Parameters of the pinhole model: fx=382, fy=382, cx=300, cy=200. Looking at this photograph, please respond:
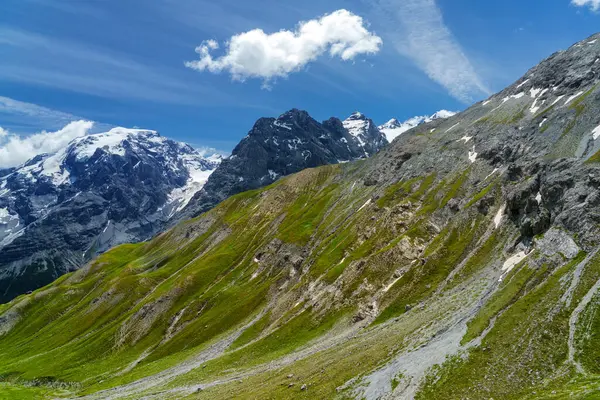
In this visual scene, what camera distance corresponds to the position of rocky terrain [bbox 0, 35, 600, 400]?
43.8 meters

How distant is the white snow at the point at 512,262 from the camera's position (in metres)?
69.2

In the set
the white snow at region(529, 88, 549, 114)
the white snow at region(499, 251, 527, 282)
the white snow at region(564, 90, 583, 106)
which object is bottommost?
the white snow at region(499, 251, 527, 282)

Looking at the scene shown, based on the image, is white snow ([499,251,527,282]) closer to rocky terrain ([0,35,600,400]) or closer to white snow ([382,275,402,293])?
rocky terrain ([0,35,600,400])

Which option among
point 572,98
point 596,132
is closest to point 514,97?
point 572,98

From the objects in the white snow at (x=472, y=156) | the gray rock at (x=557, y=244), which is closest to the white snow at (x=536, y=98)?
the white snow at (x=472, y=156)

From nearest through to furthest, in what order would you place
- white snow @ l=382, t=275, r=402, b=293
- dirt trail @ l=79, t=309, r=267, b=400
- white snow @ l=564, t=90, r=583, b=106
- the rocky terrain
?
the rocky terrain
dirt trail @ l=79, t=309, r=267, b=400
white snow @ l=382, t=275, r=402, b=293
white snow @ l=564, t=90, r=583, b=106

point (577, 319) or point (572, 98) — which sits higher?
point (572, 98)

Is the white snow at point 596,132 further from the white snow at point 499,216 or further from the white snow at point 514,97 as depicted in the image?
the white snow at point 514,97

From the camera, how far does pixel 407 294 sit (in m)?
82.8

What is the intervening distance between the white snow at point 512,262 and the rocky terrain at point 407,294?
1.94 feet

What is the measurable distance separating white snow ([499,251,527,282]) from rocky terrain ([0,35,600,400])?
1.94ft

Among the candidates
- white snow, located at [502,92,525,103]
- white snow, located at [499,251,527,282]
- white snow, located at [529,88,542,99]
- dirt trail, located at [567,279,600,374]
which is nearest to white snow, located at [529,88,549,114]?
white snow, located at [529,88,542,99]

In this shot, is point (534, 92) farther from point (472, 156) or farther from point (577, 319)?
point (577, 319)

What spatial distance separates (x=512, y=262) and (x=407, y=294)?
21.7 m
